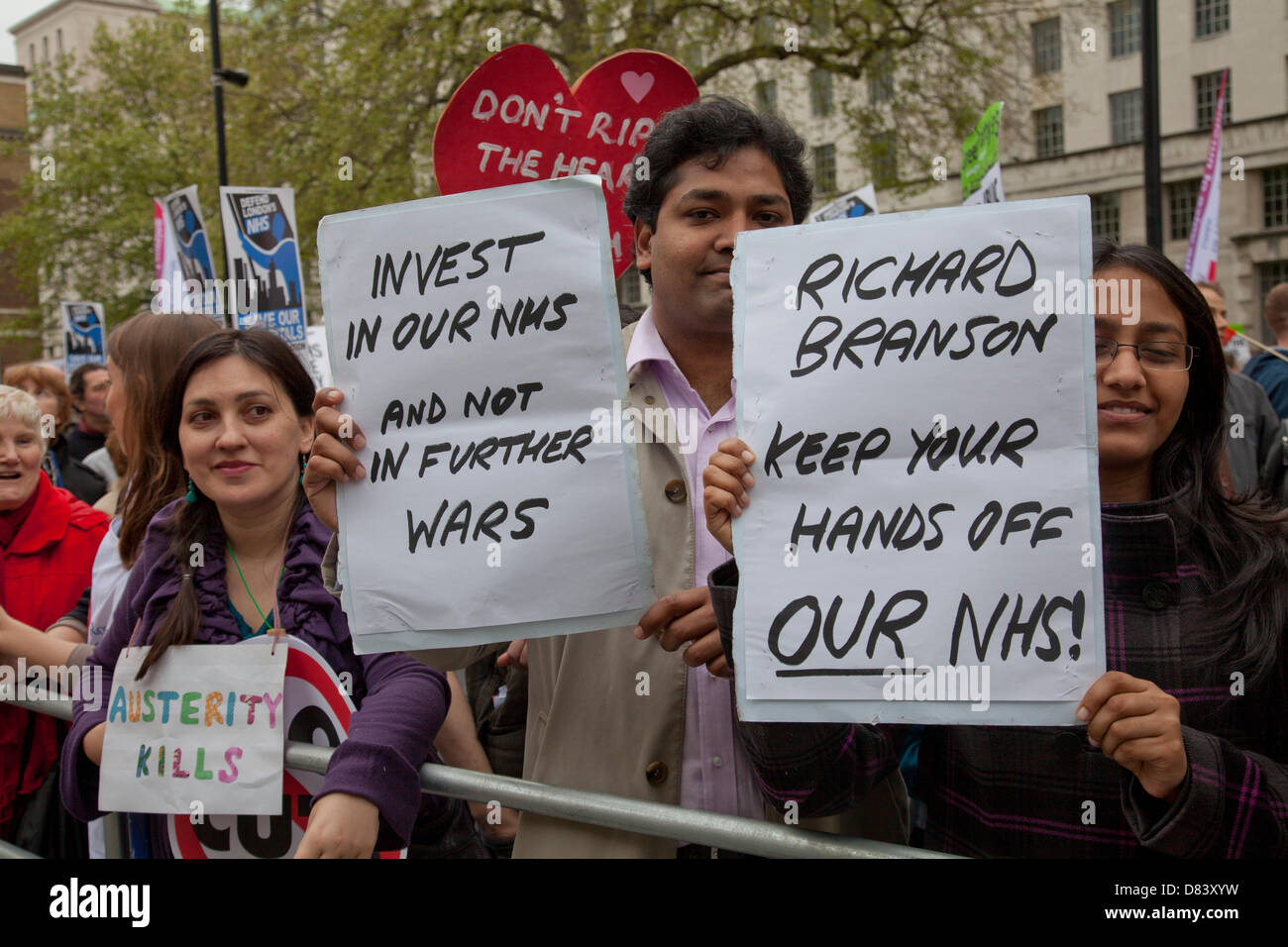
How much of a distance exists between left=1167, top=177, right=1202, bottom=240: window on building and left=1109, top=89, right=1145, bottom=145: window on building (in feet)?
7.43

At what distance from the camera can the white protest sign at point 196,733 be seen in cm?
227

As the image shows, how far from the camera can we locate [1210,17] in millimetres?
32094

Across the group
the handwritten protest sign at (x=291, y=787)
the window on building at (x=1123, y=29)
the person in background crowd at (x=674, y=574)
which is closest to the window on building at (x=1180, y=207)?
the window on building at (x=1123, y=29)

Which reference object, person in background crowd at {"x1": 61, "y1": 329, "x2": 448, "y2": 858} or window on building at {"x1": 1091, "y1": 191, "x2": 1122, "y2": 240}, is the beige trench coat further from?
window on building at {"x1": 1091, "y1": 191, "x2": 1122, "y2": 240}

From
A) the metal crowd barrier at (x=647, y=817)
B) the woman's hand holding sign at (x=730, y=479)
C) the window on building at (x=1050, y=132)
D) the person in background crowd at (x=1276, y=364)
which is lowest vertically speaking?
the metal crowd barrier at (x=647, y=817)

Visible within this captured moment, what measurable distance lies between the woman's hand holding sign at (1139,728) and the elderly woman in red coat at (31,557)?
272 centimetres

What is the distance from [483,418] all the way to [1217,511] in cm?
120

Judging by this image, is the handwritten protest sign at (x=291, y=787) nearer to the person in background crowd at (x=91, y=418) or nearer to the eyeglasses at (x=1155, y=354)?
the eyeglasses at (x=1155, y=354)

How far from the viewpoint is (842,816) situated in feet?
6.93

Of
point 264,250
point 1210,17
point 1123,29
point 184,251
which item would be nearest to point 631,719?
point 264,250

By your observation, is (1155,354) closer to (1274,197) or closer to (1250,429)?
(1250,429)

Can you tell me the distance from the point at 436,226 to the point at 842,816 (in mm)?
1243

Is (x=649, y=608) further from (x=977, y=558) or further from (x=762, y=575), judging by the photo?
(x=977, y=558)

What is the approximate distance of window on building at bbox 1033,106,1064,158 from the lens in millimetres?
35188
